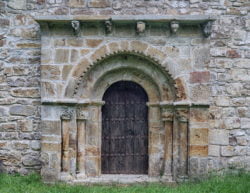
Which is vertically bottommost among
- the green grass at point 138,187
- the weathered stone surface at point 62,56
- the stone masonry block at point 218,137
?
the green grass at point 138,187

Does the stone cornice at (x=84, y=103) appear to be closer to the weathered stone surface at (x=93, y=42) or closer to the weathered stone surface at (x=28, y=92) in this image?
the weathered stone surface at (x=28, y=92)

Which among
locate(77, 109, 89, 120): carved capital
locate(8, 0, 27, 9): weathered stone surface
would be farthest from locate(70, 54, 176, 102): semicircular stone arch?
locate(8, 0, 27, 9): weathered stone surface

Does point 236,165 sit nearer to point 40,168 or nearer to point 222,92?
point 222,92

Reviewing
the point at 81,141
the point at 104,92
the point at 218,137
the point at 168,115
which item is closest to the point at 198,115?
the point at 168,115

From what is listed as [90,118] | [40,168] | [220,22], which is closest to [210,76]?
[220,22]

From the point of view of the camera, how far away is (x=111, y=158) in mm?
5332

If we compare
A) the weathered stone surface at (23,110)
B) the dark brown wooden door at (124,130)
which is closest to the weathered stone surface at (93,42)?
the dark brown wooden door at (124,130)

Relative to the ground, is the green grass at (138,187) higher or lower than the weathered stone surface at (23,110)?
lower

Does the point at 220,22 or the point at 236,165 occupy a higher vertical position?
the point at 220,22

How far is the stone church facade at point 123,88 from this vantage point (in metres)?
4.97

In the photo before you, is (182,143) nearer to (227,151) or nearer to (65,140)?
(227,151)

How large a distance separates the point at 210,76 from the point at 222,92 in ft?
1.12

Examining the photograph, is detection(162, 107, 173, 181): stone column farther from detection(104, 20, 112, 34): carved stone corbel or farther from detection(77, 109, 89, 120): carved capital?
detection(104, 20, 112, 34): carved stone corbel

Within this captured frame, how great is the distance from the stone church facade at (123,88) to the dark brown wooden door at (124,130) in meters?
0.02
